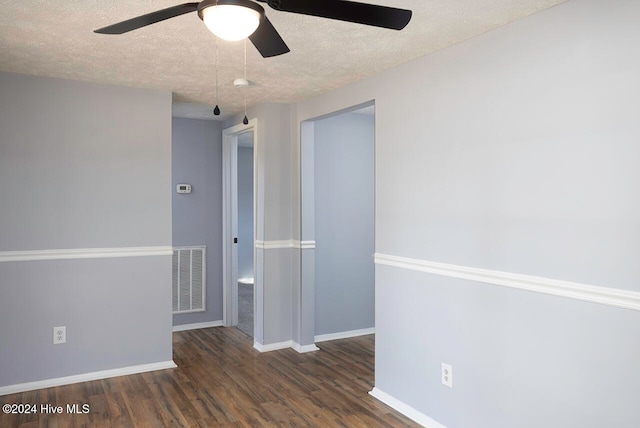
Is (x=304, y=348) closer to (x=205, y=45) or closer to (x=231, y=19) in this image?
(x=205, y=45)

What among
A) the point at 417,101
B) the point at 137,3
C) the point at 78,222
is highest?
the point at 137,3

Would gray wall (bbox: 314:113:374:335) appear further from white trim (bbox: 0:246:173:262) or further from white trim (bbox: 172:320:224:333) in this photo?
white trim (bbox: 0:246:173:262)

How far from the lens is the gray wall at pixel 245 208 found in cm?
836

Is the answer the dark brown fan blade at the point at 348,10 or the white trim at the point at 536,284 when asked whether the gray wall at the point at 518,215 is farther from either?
the dark brown fan blade at the point at 348,10

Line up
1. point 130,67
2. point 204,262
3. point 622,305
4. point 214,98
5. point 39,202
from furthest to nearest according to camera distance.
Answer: point 204,262, point 214,98, point 39,202, point 130,67, point 622,305

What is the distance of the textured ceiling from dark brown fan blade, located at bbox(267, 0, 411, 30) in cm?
61

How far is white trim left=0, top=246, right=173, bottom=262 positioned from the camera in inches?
136

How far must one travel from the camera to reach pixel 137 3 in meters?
2.13

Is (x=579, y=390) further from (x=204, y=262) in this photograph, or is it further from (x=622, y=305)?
(x=204, y=262)

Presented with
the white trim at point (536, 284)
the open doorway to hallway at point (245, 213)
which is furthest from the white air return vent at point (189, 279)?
the white trim at point (536, 284)

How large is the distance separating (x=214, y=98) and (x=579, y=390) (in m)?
3.43

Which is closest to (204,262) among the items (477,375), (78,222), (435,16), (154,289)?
(154,289)

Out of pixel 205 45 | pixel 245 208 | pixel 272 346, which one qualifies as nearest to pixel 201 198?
pixel 272 346

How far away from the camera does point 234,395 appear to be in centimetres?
343
